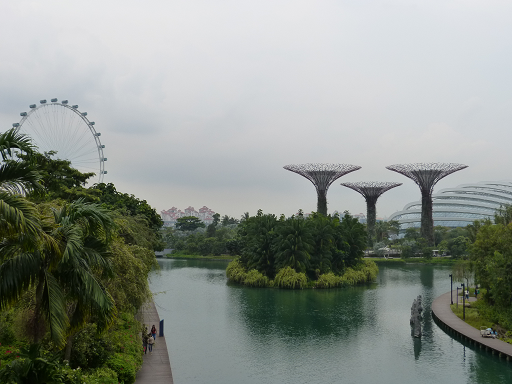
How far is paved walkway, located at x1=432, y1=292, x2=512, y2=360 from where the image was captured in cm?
2445

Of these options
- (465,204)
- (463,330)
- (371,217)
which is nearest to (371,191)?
(371,217)

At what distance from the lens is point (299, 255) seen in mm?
47625

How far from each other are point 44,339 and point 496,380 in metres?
17.6

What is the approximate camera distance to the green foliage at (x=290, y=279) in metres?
45.7

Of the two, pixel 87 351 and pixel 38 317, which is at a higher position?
pixel 38 317

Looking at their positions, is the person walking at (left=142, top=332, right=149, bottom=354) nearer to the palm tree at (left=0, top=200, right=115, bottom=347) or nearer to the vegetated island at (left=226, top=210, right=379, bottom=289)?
the palm tree at (left=0, top=200, right=115, bottom=347)

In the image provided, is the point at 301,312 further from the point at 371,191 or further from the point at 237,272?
the point at 371,191

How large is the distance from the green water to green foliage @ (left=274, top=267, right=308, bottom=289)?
1069mm

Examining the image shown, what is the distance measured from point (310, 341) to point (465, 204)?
94.9 m

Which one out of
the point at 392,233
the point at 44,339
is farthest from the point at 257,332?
the point at 392,233

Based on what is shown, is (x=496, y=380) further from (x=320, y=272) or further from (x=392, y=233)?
(x=392, y=233)

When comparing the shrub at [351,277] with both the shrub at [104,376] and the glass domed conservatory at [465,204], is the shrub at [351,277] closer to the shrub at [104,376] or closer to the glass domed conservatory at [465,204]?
the shrub at [104,376]

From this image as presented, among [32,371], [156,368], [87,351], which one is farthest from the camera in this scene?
[156,368]

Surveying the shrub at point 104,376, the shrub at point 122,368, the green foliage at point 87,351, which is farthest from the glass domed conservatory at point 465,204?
the shrub at point 104,376
